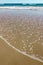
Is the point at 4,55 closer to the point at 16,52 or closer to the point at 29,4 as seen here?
Answer: the point at 16,52

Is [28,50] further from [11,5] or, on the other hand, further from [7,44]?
[11,5]

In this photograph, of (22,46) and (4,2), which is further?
(4,2)

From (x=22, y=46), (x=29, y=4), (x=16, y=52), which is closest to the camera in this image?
(x=16, y=52)

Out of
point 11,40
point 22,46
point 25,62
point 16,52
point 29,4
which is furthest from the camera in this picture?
point 29,4

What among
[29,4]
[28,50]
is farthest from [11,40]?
[29,4]

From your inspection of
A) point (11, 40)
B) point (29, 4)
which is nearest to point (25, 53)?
point (11, 40)

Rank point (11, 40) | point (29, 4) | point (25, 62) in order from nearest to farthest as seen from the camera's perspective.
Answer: point (25, 62) → point (11, 40) → point (29, 4)

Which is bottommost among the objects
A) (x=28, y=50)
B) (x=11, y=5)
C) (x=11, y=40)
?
(x=11, y=5)

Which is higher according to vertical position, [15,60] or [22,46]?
→ [15,60]

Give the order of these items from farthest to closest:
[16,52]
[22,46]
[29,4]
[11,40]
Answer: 1. [29,4]
2. [11,40]
3. [22,46]
4. [16,52]
